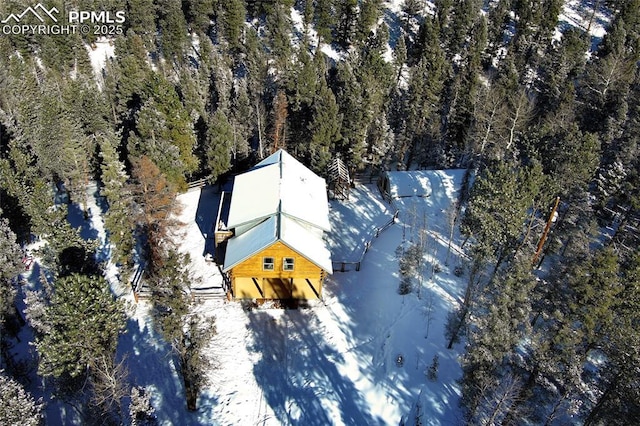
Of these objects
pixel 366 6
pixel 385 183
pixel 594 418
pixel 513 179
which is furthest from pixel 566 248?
pixel 366 6

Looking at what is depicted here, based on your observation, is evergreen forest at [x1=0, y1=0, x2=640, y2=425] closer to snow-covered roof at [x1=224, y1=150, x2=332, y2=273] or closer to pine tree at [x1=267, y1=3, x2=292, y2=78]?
pine tree at [x1=267, y1=3, x2=292, y2=78]

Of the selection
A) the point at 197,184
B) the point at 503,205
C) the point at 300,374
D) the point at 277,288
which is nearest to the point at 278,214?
the point at 277,288

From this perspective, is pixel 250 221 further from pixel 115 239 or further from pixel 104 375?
pixel 104 375

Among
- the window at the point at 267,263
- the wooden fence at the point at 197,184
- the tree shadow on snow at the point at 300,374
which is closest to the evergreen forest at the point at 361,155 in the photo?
the wooden fence at the point at 197,184

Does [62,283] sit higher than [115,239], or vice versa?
[62,283]

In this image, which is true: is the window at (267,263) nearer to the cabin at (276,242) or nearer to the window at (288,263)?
the cabin at (276,242)

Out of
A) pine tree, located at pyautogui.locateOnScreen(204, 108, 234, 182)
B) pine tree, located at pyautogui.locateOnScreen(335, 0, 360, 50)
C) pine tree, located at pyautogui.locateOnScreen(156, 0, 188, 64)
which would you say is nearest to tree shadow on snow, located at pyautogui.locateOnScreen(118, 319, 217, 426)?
pine tree, located at pyautogui.locateOnScreen(204, 108, 234, 182)
